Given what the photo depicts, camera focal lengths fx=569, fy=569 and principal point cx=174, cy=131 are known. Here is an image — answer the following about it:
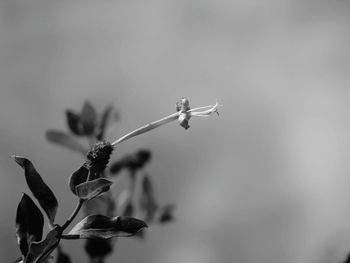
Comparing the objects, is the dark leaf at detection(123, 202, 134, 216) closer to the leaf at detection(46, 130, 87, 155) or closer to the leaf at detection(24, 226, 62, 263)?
the leaf at detection(46, 130, 87, 155)

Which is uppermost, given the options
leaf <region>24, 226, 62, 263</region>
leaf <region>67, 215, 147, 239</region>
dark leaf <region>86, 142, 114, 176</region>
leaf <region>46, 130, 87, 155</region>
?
leaf <region>46, 130, 87, 155</region>

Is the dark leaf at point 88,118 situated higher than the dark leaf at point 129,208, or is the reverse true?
the dark leaf at point 88,118

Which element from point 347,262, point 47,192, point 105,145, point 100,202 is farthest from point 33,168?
point 347,262

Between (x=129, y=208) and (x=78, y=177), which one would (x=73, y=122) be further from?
(x=78, y=177)

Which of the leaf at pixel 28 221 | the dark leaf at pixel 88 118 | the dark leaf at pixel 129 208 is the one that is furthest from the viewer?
the dark leaf at pixel 129 208

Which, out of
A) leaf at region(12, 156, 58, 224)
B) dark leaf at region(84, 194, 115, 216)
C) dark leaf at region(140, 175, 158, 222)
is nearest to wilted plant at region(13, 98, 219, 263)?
leaf at region(12, 156, 58, 224)


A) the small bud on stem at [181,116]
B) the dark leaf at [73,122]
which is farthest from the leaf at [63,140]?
the small bud on stem at [181,116]

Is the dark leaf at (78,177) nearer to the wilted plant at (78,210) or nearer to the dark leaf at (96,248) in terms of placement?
the wilted plant at (78,210)

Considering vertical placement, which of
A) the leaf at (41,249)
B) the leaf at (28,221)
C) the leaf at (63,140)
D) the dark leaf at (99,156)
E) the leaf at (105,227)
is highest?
the leaf at (63,140)

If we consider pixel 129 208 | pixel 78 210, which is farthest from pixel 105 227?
pixel 129 208
